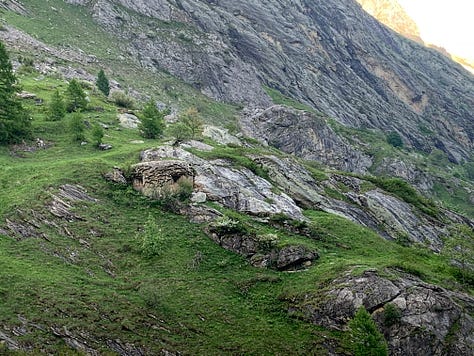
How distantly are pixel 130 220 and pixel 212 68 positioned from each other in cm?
9466

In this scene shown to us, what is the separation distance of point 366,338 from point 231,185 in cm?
2177

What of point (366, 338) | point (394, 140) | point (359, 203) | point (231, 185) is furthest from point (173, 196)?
point (394, 140)

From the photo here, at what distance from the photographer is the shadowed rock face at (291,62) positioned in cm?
11894

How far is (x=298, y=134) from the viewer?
342 feet

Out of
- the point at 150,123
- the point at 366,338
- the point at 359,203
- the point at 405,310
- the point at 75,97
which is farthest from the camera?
the point at 75,97

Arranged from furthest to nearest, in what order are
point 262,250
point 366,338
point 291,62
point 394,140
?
point 291,62
point 394,140
point 262,250
point 366,338

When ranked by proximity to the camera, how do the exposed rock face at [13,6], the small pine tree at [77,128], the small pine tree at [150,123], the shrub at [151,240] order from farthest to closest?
the exposed rock face at [13,6]
the small pine tree at [150,123]
the small pine tree at [77,128]
the shrub at [151,240]

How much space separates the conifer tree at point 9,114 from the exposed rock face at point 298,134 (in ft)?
196

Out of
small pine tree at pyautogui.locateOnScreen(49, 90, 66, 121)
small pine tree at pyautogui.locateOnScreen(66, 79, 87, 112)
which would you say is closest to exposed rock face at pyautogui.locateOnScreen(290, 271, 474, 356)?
small pine tree at pyautogui.locateOnScreen(49, 90, 66, 121)

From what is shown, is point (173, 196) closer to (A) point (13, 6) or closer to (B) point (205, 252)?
(B) point (205, 252)

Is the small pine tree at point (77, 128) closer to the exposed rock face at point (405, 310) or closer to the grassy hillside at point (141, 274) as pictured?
the grassy hillside at point (141, 274)

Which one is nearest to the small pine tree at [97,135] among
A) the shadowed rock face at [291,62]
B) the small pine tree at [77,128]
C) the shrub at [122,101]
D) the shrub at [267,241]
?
the small pine tree at [77,128]

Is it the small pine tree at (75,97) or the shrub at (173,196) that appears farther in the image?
the small pine tree at (75,97)

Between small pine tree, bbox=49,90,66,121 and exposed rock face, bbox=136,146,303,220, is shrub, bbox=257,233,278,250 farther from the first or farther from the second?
small pine tree, bbox=49,90,66,121
